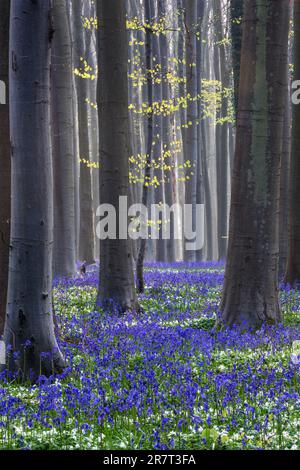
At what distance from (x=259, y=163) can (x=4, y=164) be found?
3700 millimetres

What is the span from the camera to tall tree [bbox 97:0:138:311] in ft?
36.9

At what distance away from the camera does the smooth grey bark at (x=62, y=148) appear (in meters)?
16.3

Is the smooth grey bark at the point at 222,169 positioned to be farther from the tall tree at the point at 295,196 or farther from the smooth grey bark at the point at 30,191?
the smooth grey bark at the point at 30,191

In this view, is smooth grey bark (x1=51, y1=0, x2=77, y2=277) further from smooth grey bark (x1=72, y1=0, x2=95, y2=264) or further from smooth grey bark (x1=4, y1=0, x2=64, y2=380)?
smooth grey bark (x1=4, y1=0, x2=64, y2=380)

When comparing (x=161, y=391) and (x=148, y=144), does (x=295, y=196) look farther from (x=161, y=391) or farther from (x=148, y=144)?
(x=161, y=391)

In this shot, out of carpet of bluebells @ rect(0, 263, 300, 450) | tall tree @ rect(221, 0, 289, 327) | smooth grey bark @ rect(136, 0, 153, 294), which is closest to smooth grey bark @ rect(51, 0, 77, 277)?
smooth grey bark @ rect(136, 0, 153, 294)

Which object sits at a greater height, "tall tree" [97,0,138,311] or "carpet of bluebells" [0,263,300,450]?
"tall tree" [97,0,138,311]

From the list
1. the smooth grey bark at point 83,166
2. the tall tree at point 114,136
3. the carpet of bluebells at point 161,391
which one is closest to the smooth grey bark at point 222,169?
the smooth grey bark at point 83,166

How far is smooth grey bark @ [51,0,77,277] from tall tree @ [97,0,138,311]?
5087 mm

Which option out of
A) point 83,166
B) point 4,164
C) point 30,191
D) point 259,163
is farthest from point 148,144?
point 83,166

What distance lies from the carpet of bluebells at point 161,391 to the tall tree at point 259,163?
0.59 metres

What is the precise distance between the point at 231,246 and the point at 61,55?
350 inches

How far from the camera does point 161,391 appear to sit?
6.15 meters

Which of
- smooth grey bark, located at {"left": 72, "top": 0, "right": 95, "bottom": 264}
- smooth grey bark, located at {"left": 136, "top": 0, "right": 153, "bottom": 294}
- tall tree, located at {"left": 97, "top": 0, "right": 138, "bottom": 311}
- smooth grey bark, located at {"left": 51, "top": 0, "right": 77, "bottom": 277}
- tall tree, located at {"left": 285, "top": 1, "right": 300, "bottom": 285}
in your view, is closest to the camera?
tall tree, located at {"left": 97, "top": 0, "right": 138, "bottom": 311}
